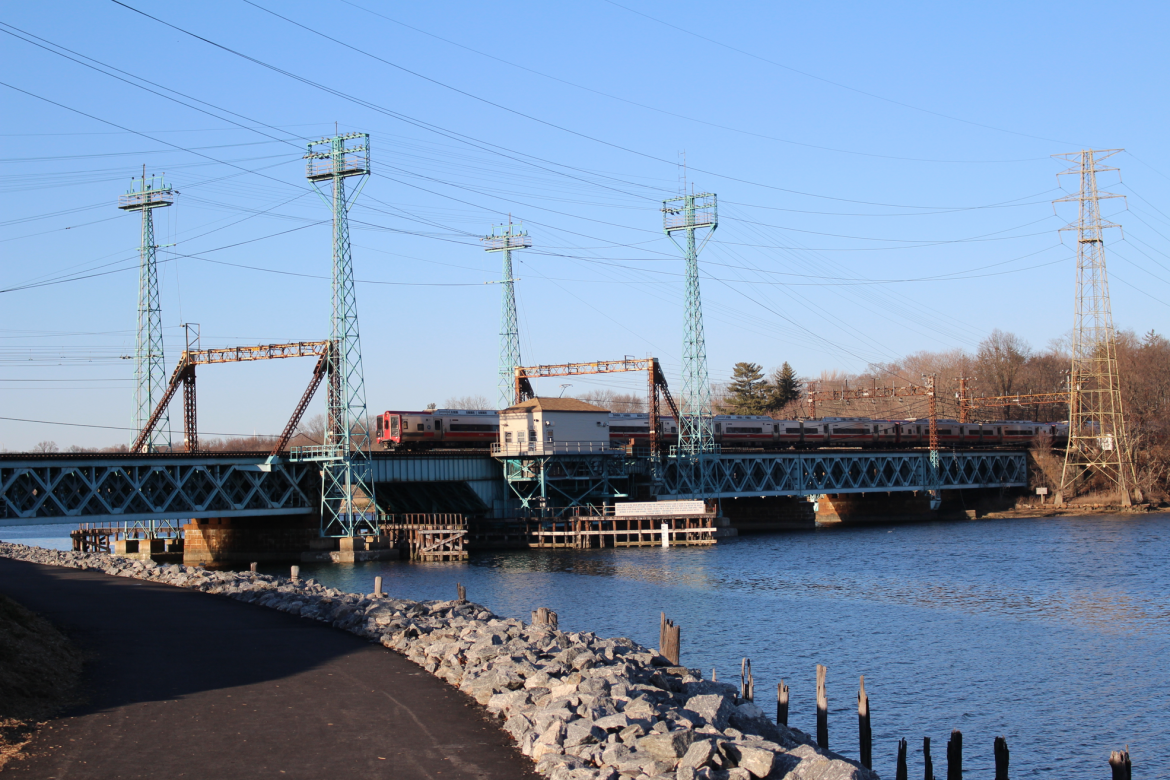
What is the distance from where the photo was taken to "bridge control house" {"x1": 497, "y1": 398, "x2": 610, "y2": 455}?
7275 centimetres

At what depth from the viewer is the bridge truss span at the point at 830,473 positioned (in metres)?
83.5

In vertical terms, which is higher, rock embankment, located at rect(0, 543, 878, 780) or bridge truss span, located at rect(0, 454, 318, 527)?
bridge truss span, located at rect(0, 454, 318, 527)

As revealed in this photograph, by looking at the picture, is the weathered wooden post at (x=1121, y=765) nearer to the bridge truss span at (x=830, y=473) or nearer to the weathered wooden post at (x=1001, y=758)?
the weathered wooden post at (x=1001, y=758)

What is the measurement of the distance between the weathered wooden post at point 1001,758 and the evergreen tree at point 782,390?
136 metres

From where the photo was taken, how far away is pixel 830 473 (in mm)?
94562

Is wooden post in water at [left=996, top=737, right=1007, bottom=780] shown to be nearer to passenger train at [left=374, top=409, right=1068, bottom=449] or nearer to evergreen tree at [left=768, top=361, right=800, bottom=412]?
passenger train at [left=374, top=409, right=1068, bottom=449]

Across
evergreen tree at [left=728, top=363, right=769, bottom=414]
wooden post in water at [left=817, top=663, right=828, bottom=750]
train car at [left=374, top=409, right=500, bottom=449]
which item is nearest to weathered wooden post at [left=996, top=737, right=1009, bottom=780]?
wooden post in water at [left=817, top=663, right=828, bottom=750]

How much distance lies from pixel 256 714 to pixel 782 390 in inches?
5612

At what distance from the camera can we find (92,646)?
843 inches

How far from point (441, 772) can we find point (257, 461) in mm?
53703

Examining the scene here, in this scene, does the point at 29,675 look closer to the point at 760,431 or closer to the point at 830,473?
the point at 760,431

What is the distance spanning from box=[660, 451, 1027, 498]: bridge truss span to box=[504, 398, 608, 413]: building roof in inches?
387

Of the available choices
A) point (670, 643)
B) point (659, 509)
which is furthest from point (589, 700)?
point (659, 509)

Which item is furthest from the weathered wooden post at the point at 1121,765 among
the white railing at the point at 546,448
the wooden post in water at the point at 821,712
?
the white railing at the point at 546,448
